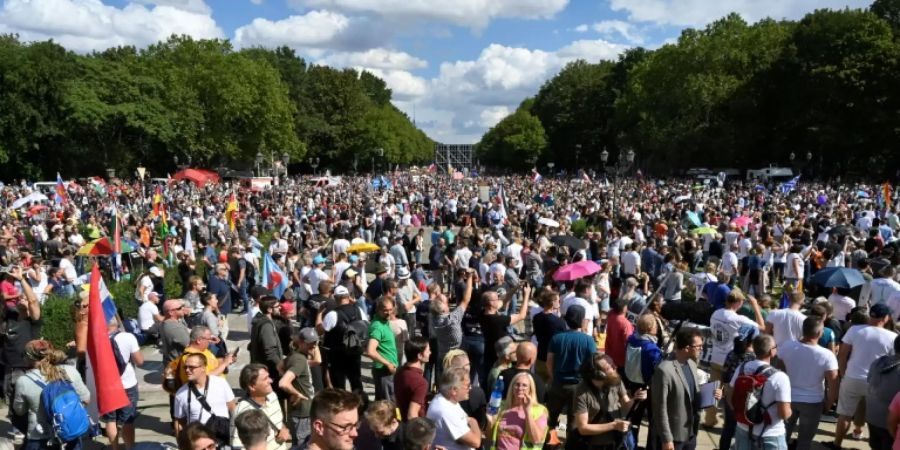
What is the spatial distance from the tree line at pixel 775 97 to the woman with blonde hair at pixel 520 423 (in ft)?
103

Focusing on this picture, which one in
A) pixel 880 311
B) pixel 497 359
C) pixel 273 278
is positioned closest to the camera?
pixel 497 359

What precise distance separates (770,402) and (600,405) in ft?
4.00

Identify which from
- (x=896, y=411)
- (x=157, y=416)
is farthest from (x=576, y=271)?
(x=157, y=416)

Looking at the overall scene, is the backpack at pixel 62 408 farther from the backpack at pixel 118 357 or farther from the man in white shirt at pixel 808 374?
the man in white shirt at pixel 808 374

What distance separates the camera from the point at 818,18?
50469 millimetres

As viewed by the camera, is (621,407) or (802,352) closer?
(621,407)

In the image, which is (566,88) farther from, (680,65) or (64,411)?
(64,411)

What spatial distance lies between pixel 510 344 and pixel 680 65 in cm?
5756

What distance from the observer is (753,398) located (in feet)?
16.9

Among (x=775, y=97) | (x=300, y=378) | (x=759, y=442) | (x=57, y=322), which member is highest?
(x=775, y=97)

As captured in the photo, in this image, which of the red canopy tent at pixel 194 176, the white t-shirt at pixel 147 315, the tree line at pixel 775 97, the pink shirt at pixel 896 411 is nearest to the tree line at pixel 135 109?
the red canopy tent at pixel 194 176

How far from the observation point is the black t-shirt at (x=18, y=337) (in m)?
7.33

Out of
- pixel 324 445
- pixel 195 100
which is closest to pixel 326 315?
pixel 324 445

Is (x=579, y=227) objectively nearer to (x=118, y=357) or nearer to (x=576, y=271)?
(x=576, y=271)
